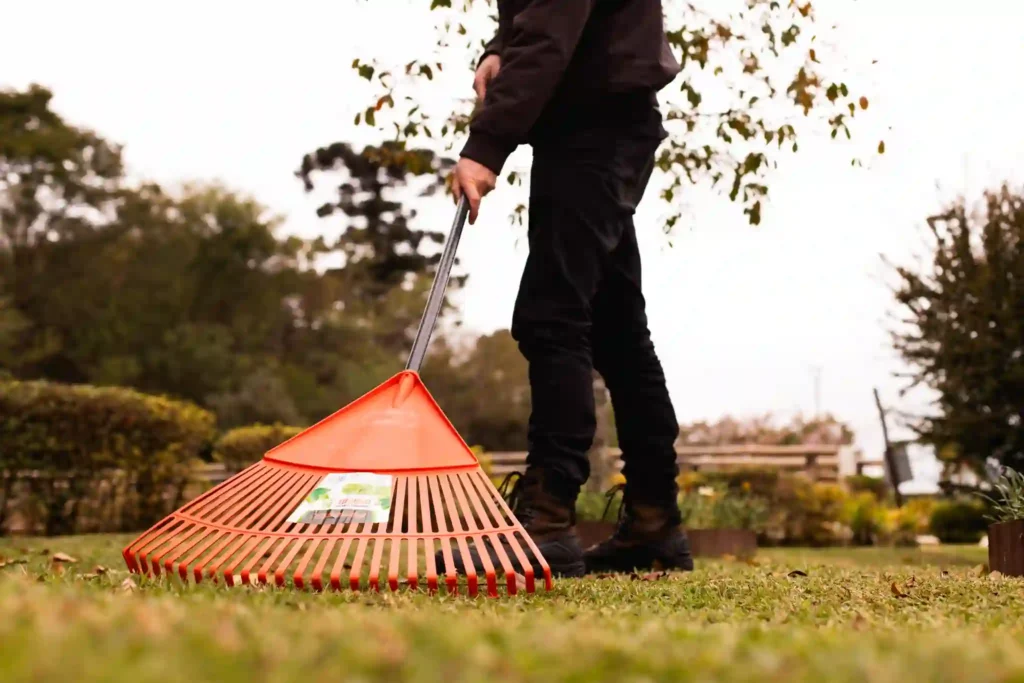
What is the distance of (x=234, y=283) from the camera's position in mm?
27250

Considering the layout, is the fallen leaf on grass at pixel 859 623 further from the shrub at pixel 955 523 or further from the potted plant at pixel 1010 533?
the shrub at pixel 955 523

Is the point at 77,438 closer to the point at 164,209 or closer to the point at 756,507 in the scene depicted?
the point at 756,507

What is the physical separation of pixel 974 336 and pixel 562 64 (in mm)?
5257

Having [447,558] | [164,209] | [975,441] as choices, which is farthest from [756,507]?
[164,209]

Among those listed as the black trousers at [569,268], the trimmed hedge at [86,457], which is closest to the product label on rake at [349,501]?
the black trousers at [569,268]

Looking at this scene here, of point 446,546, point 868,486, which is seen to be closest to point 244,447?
point 868,486

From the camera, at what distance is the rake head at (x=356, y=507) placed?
1.66 m

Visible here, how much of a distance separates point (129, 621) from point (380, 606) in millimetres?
624

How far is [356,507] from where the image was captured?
1782mm

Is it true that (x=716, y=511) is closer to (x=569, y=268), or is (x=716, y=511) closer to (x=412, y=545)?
(x=569, y=268)

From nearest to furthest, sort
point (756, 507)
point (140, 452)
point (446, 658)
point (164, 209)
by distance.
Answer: point (446, 658) < point (756, 507) < point (140, 452) < point (164, 209)

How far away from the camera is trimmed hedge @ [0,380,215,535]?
7438mm

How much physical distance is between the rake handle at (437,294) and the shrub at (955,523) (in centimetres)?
832

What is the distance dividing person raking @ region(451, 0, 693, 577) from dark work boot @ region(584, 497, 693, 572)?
0.37 m
